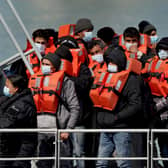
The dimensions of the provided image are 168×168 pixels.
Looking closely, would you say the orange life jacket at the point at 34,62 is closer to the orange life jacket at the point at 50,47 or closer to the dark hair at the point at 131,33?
the orange life jacket at the point at 50,47

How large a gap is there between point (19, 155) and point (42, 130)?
50 cm

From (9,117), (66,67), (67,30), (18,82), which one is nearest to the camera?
(9,117)

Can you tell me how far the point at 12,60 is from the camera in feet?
33.7

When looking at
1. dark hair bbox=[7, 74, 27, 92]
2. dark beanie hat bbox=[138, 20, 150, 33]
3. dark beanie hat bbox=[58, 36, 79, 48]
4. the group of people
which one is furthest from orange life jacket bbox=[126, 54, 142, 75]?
dark beanie hat bbox=[138, 20, 150, 33]

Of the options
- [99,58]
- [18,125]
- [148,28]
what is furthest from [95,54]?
[18,125]

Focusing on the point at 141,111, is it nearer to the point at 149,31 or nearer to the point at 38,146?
the point at 38,146

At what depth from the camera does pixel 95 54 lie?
1002cm

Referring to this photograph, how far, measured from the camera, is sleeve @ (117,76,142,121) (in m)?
8.57

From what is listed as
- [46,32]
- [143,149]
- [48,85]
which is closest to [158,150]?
[143,149]

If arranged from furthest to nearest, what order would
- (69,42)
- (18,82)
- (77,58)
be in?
1. (69,42)
2. (77,58)
3. (18,82)

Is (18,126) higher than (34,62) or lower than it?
lower

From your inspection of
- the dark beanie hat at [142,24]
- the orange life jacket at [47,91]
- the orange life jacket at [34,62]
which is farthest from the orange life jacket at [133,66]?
the dark beanie hat at [142,24]

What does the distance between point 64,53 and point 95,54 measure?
90 cm

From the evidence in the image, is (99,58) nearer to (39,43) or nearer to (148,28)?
(39,43)
